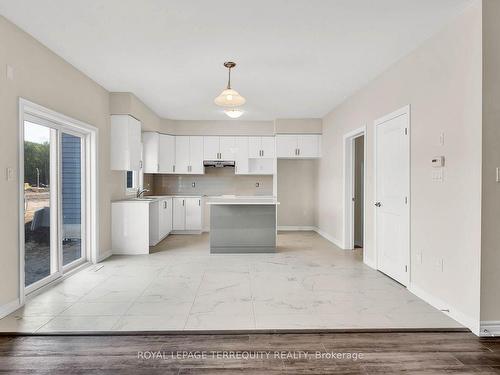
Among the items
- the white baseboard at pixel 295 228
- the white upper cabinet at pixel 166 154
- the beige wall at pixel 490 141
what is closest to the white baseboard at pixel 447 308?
the beige wall at pixel 490 141

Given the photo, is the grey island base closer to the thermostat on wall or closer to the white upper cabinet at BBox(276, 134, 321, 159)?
the white upper cabinet at BBox(276, 134, 321, 159)

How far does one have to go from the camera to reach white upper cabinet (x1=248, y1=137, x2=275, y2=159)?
7977 mm

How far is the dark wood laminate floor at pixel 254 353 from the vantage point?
2.20 metres

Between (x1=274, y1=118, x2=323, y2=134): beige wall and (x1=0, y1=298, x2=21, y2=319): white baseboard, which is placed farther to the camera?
(x1=274, y1=118, x2=323, y2=134): beige wall

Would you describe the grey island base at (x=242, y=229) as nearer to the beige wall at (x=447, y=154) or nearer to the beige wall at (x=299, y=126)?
the beige wall at (x=299, y=126)

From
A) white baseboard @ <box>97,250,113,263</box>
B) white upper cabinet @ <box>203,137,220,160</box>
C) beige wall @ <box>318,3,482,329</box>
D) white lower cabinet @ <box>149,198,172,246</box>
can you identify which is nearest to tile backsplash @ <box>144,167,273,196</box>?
white upper cabinet @ <box>203,137,220,160</box>

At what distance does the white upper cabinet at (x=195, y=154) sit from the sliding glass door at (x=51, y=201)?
3.23 m

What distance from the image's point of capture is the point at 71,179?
182 inches

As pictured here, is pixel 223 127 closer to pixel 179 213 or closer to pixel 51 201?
pixel 179 213

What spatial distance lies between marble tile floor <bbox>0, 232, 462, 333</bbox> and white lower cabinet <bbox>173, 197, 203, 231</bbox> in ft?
8.07

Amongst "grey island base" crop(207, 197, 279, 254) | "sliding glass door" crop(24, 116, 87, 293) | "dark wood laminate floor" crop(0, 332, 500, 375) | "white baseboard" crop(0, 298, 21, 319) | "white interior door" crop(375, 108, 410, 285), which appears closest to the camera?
"dark wood laminate floor" crop(0, 332, 500, 375)

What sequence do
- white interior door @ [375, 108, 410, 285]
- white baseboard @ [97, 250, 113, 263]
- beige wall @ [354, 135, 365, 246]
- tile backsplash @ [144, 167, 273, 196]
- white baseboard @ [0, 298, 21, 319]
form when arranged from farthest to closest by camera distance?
tile backsplash @ [144, 167, 273, 196] < beige wall @ [354, 135, 365, 246] < white baseboard @ [97, 250, 113, 263] < white interior door @ [375, 108, 410, 285] < white baseboard @ [0, 298, 21, 319]

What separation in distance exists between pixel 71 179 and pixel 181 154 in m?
3.50

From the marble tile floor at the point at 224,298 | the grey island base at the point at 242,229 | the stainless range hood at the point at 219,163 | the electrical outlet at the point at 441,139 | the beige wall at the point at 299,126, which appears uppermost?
the beige wall at the point at 299,126
